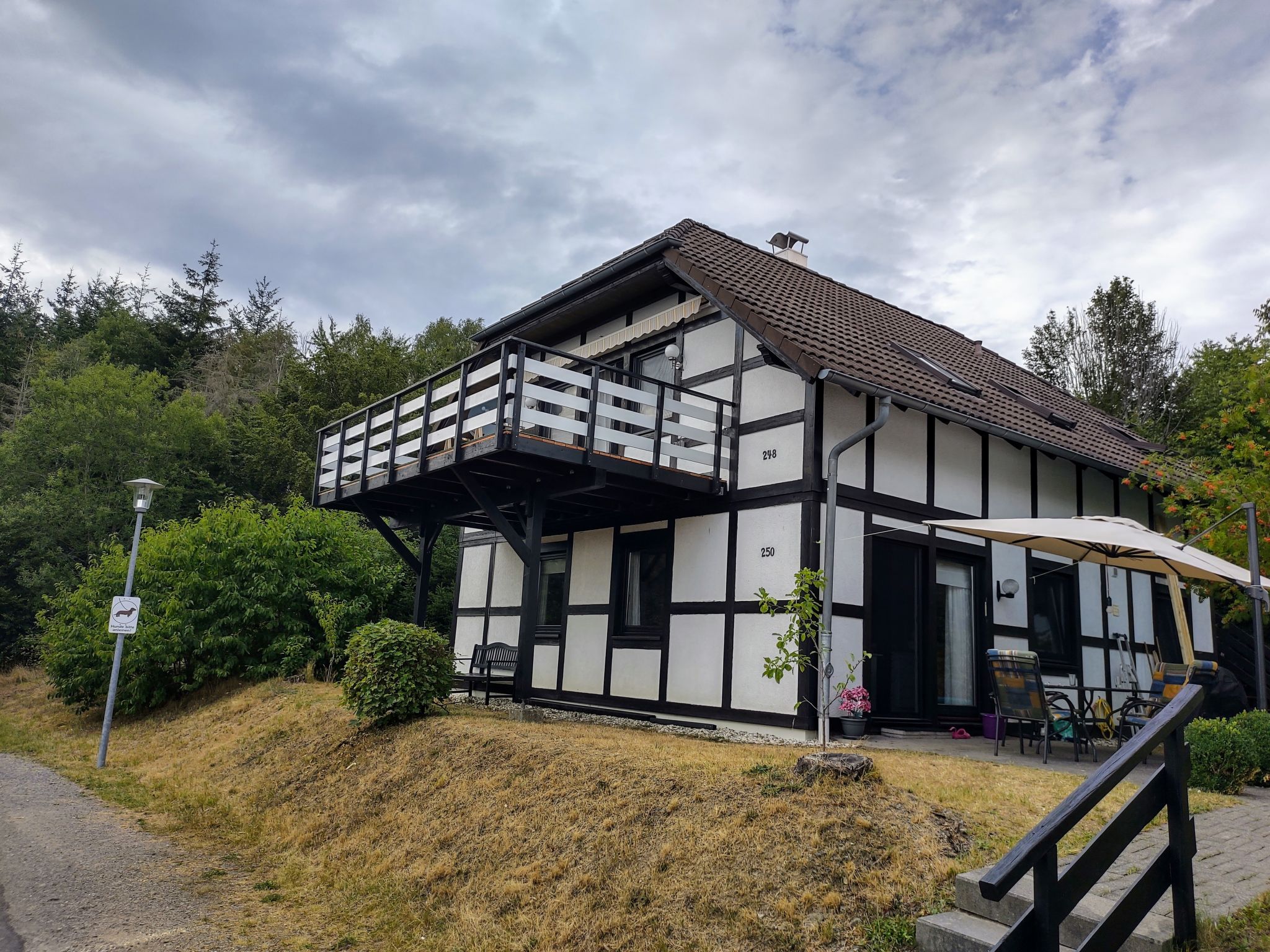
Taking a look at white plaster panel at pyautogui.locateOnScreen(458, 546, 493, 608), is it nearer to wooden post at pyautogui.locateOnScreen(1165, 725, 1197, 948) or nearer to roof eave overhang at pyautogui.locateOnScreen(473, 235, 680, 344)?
roof eave overhang at pyautogui.locateOnScreen(473, 235, 680, 344)

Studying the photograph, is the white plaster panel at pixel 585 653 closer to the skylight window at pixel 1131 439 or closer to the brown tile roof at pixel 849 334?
the brown tile roof at pixel 849 334

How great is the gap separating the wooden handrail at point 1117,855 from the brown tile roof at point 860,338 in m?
6.08

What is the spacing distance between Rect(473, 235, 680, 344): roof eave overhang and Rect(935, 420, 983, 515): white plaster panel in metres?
4.12

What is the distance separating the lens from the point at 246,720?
1205cm

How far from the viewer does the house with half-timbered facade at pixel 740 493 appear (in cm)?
960

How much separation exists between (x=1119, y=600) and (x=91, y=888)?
492 inches

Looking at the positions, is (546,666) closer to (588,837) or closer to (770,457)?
(770,457)

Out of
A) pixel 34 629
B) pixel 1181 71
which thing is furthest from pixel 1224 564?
pixel 34 629

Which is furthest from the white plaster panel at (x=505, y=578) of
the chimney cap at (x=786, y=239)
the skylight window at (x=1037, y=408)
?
the skylight window at (x=1037, y=408)

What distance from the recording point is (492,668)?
13.6 meters

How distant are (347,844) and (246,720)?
615cm

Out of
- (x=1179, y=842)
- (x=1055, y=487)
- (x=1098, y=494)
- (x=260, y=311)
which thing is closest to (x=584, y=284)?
(x=1055, y=487)

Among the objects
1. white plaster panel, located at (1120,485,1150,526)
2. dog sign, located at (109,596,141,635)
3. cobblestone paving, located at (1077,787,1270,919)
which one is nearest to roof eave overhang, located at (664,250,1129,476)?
white plaster panel, located at (1120,485,1150,526)

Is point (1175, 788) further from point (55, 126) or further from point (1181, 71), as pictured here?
point (55, 126)
